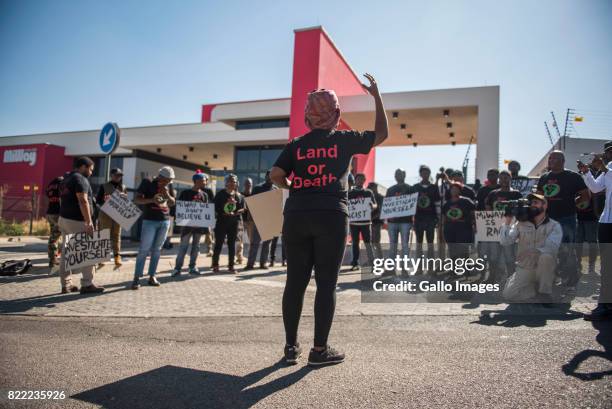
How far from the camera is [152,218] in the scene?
6.46 meters

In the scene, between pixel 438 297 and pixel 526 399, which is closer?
pixel 526 399

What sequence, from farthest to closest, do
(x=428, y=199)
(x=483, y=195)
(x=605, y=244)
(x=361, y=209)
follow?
1. (x=361, y=209)
2. (x=428, y=199)
3. (x=483, y=195)
4. (x=605, y=244)

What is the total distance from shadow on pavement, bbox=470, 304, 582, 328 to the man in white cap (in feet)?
15.5

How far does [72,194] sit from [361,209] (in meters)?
5.20

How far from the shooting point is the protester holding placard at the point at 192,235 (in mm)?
7789

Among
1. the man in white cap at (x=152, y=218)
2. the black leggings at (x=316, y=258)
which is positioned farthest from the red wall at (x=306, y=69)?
the black leggings at (x=316, y=258)

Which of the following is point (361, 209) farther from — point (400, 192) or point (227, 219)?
point (227, 219)

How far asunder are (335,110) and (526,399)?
227 centimetres

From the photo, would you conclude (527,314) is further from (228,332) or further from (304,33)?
(304,33)

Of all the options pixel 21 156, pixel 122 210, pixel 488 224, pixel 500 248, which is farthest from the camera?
pixel 21 156

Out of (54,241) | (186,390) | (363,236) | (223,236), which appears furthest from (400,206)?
(54,241)

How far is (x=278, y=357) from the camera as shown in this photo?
10.7 feet

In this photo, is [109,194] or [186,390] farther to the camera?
[109,194]

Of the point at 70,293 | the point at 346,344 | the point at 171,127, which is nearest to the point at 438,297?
the point at 346,344
